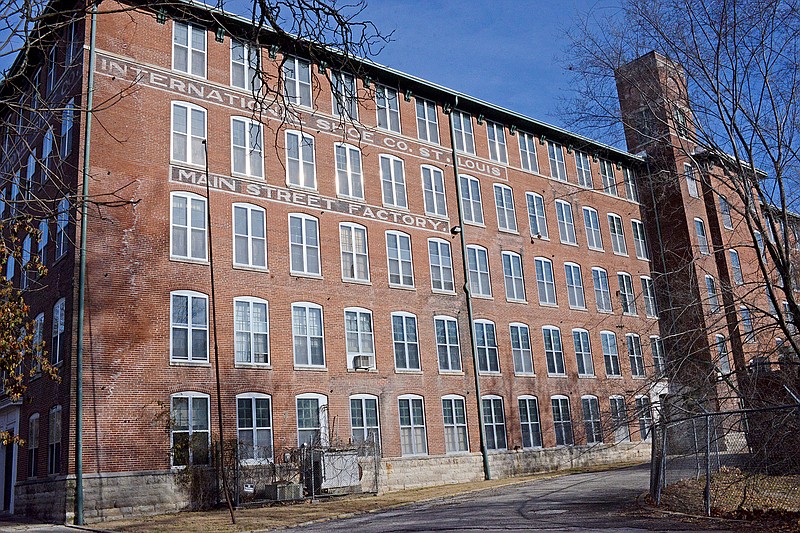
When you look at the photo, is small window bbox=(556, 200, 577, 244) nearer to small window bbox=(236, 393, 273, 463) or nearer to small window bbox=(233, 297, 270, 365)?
small window bbox=(233, 297, 270, 365)

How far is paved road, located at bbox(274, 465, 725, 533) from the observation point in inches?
505

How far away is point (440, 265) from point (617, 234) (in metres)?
14.4

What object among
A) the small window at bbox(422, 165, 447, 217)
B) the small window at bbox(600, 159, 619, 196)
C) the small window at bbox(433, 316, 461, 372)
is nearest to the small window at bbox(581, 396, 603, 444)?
the small window at bbox(433, 316, 461, 372)

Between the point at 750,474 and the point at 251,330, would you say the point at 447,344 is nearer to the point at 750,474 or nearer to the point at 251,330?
the point at 251,330

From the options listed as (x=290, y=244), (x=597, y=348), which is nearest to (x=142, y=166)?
(x=290, y=244)

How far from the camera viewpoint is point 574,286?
1492 inches

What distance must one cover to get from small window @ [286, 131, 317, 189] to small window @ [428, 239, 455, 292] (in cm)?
628

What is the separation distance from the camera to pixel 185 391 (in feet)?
75.5

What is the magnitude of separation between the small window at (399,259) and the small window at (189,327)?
849cm

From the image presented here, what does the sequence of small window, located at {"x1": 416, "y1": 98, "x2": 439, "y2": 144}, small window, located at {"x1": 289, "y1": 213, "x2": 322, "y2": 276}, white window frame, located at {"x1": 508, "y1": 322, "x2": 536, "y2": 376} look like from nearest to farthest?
1. small window, located at {"x1": 289, "y1": 213, "x2": 322, "y2": 276}
2. white window frame, located at {"x1": 508, "y1": 322, "x2": 536, "y2": 376}
3. small window, located at {"x1": 416, "y1": 98, "x2": 439, "y2": 144}

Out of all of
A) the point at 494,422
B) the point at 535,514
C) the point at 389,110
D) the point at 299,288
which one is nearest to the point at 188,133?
the point at 299,288

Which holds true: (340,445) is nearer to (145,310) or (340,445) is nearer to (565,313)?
(145,310)

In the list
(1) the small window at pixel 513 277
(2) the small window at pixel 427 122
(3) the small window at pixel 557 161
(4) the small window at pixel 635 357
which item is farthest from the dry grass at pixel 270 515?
(3) the small window at pixel 557 161

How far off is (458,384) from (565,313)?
880cm
